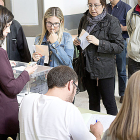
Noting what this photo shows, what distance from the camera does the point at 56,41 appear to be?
2207 mm

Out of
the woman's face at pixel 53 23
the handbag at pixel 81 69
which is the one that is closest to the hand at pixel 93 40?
the handbag at pixel 81 69

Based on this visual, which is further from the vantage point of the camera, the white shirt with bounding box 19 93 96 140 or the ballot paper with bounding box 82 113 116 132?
the ballot paper with bounding box 82 113 116 132

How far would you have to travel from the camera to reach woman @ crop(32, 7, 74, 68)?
221cm

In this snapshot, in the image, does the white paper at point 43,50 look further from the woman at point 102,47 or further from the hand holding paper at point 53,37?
the woman at point 102,47

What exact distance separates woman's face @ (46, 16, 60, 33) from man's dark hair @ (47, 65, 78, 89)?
0.97m

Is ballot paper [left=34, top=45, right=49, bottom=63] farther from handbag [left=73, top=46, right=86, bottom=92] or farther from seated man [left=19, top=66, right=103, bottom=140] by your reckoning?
seated man [left=19, top=66, right=103, bottom=140]

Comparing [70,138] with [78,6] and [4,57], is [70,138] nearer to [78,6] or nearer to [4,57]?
[4,57]

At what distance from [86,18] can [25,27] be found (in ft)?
7.30

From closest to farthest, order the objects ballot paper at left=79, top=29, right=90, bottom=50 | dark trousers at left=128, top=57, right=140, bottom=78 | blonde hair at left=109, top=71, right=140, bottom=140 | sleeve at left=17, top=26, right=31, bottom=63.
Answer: blonde hair at left=109, top=71, right=140, bottom=140 < ballot paper at left=79, top=29, right=90, bottom=50 < dark trousers at left=128, top=57, right=140, bottom=78 < sleeve at left=17, top=26, right=31, bottom=63

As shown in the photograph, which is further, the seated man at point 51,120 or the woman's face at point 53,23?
the woman's face at point 53,23

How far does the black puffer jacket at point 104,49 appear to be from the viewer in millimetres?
2236

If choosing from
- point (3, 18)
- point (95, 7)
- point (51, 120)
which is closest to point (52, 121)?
point (51, 120)

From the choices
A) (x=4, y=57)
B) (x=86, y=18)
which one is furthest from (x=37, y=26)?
(x=4, y=57)

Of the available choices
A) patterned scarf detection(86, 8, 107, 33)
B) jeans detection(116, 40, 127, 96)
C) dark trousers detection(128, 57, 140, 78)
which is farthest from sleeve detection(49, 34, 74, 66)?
jeans detection(116, 40, 127, 96)
